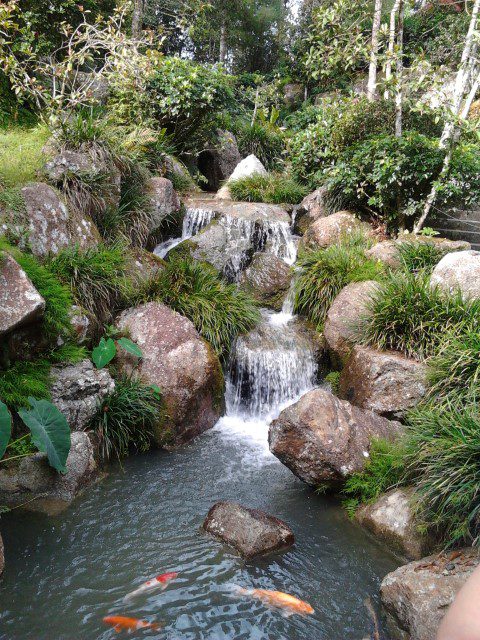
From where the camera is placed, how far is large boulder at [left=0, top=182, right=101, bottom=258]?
19.7 ft

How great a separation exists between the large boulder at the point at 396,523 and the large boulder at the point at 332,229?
204 inches

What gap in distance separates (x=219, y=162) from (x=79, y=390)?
910 cm

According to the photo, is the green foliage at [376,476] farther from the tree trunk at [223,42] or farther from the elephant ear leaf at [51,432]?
the tree trunk at [223,42]

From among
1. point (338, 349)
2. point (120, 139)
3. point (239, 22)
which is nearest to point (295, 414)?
point (338, 349)

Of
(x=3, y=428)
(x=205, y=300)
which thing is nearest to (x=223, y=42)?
(x=205, y=300)

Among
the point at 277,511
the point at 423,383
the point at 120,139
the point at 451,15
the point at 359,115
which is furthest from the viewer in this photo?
the point at 451,15

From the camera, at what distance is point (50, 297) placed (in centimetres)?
555

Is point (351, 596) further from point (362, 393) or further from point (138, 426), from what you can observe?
point (138, 426)

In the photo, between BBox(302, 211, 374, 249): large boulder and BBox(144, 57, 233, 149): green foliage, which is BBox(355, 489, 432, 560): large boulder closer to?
BBox(302, 211, 374, 249): large boulder

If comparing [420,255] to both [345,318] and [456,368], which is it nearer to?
[345,318]

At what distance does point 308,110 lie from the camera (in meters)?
14.9

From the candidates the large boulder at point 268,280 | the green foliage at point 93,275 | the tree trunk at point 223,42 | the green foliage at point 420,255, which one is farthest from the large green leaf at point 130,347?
the tree trunk at point 223,42

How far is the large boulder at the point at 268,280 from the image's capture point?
8406mm

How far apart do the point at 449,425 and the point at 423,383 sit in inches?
45.5
